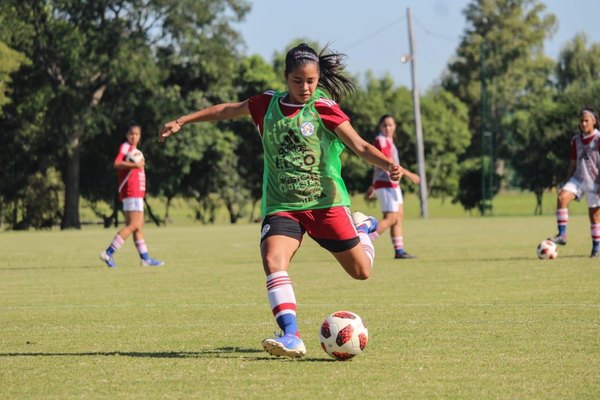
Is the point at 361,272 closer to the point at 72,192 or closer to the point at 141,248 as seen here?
the point at 141,248

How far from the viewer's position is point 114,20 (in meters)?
48.8

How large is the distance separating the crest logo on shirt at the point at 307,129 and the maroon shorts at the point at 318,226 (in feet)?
1.77

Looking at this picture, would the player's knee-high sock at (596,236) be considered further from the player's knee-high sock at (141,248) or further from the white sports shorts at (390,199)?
the player's knee-high sock at (141,248)

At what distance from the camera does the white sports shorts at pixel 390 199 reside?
17938 millimetres

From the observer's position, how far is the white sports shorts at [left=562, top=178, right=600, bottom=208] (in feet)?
55.6

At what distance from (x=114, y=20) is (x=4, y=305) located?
38.7m

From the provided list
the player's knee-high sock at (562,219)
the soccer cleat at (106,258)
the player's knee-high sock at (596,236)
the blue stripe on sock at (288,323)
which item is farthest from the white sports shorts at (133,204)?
the blue stripe on sock at (288,323)

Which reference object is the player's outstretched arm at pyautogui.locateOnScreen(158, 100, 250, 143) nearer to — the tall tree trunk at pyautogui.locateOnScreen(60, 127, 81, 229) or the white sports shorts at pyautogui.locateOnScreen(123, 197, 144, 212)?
the white sports shorts at pyautogui.locateOnScreen(123, 197, 144, 212)

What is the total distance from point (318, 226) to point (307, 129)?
0.68 m

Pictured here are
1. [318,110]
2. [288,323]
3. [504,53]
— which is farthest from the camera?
[504,53]

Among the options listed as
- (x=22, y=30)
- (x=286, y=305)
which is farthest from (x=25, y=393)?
(x=22, y=30)

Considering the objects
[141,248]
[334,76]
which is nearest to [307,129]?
[334,76]

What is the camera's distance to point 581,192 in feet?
56.6

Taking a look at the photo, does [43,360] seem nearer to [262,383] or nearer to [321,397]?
[262,383]
